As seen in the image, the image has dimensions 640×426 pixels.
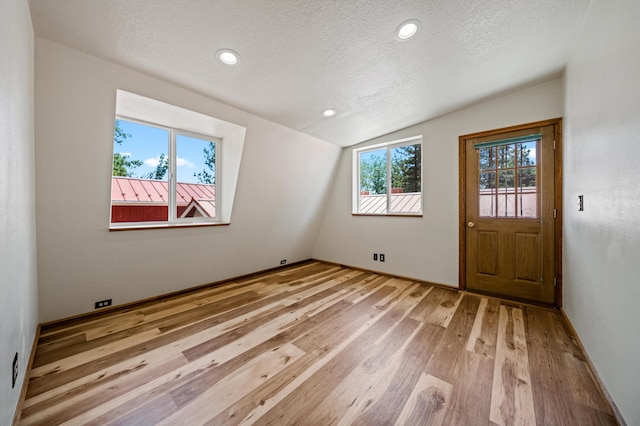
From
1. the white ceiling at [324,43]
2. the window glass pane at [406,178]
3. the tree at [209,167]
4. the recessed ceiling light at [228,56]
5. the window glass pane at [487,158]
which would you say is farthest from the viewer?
the window glass pane at [406,178]

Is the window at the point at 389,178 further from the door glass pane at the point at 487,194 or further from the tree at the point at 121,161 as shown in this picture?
the tree at the point at 121,161

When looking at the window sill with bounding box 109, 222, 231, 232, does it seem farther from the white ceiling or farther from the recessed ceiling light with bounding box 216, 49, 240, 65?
the recessed ceiling light with bounding box 216, 49, 240, 65

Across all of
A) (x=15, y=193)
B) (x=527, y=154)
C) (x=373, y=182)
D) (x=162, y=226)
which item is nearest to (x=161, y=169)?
(x=162, y=226)

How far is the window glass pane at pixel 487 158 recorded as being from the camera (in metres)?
2.88

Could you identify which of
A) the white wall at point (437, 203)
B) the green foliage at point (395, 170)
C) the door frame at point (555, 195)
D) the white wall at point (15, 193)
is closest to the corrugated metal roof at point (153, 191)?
the white wall at point (15, 193)

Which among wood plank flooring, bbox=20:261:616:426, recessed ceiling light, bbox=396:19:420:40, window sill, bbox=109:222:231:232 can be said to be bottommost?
wood plank flooring, bbox=20:261:616:426

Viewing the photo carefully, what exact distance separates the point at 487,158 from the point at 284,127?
259 cm

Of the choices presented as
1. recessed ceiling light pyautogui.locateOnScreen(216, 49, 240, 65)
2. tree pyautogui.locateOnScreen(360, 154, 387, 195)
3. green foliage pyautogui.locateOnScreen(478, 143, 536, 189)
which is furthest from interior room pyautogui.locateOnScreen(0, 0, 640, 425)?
tree pyautogui.locateOnScreen(360, 154, 387, 195)

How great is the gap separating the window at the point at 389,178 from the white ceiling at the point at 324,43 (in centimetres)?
112

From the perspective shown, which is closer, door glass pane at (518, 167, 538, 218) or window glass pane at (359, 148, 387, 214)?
door glass pane at (518, 167, 538, 218)

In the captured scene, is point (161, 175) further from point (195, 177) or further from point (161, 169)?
point (195, 177)

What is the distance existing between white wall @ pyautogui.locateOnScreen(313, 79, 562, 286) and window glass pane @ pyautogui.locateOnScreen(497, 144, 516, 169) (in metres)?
0.26

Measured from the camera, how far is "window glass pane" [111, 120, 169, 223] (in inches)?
99.3

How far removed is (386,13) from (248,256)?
3280mm
